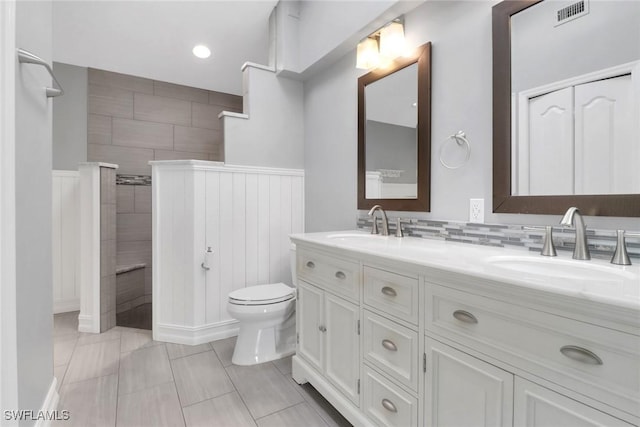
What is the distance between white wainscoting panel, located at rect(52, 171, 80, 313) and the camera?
2959 millimetres

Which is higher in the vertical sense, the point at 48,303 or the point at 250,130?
the point at 250,130

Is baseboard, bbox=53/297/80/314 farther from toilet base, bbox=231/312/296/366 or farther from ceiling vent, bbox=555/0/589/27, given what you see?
ceiling vent, bbox=555/0/589/27

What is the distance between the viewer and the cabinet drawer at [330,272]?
142cm

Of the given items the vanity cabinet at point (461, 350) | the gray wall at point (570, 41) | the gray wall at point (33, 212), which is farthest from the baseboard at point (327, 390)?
the gray wall at point (570, 41)

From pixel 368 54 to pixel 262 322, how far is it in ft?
6.15

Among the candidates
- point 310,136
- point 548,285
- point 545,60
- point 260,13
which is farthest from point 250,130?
point 548,285

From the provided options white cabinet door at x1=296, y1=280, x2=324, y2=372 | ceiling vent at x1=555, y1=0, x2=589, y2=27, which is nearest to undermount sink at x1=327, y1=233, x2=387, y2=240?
white cabinet door at x1=296, y1=280, x2=324, y2=372

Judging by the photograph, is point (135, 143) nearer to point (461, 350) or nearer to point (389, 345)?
point (389, 345)

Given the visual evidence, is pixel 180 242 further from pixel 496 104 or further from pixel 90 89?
pixel 496 104

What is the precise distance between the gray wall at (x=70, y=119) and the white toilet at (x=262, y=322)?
224cm

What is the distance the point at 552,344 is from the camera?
2.50ft

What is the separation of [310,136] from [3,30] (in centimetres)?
210

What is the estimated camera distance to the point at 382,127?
206 centimetres

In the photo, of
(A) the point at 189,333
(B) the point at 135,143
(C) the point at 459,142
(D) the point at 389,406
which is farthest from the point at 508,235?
(B) the point at 135,143
